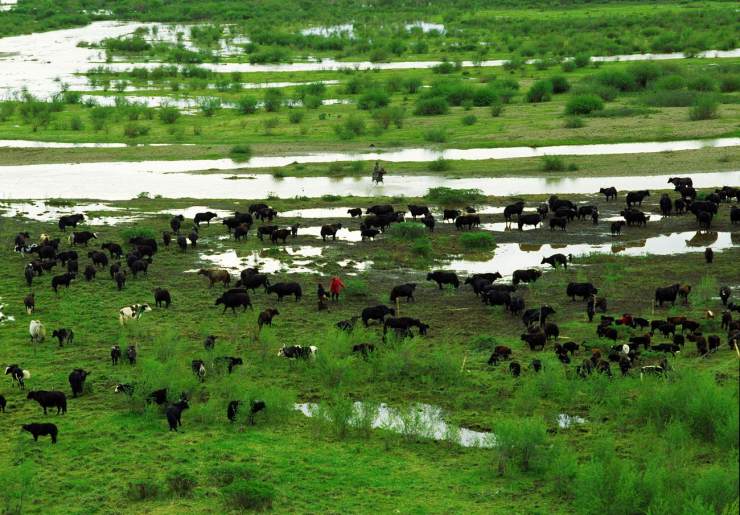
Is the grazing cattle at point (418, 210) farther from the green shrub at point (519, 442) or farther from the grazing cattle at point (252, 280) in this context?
the green shrub at point (519, 442)

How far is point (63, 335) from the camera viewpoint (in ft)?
65.3

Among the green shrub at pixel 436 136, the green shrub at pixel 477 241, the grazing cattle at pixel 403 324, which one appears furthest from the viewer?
the green shrub at pixel 436 136

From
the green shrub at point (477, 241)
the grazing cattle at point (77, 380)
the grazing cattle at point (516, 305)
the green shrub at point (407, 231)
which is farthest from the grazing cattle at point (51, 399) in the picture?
the green shrub at point (477, 241)

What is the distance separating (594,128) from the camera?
44281mm

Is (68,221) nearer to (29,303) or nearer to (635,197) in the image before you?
(29,303)

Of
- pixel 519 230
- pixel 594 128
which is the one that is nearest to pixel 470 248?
pixel 519 230

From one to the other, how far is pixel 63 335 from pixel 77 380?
3.13 m

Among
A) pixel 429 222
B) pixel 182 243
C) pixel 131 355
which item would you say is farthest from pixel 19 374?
pixel 429 222

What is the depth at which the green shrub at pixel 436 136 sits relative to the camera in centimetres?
4322

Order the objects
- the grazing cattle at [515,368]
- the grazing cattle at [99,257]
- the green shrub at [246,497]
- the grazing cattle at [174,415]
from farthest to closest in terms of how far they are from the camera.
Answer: the grazing cattle at [99,257], the grazing cattle at [515,368], the grazing cattle at [174,415], the green shrub at [246,497]

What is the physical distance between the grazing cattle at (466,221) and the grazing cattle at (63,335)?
12089 millimetres

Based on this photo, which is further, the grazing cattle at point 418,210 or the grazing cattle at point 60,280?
the grazing cattle at point 418,210

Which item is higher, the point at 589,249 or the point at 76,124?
the point at 76,124

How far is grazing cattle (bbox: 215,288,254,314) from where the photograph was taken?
21656 mm
